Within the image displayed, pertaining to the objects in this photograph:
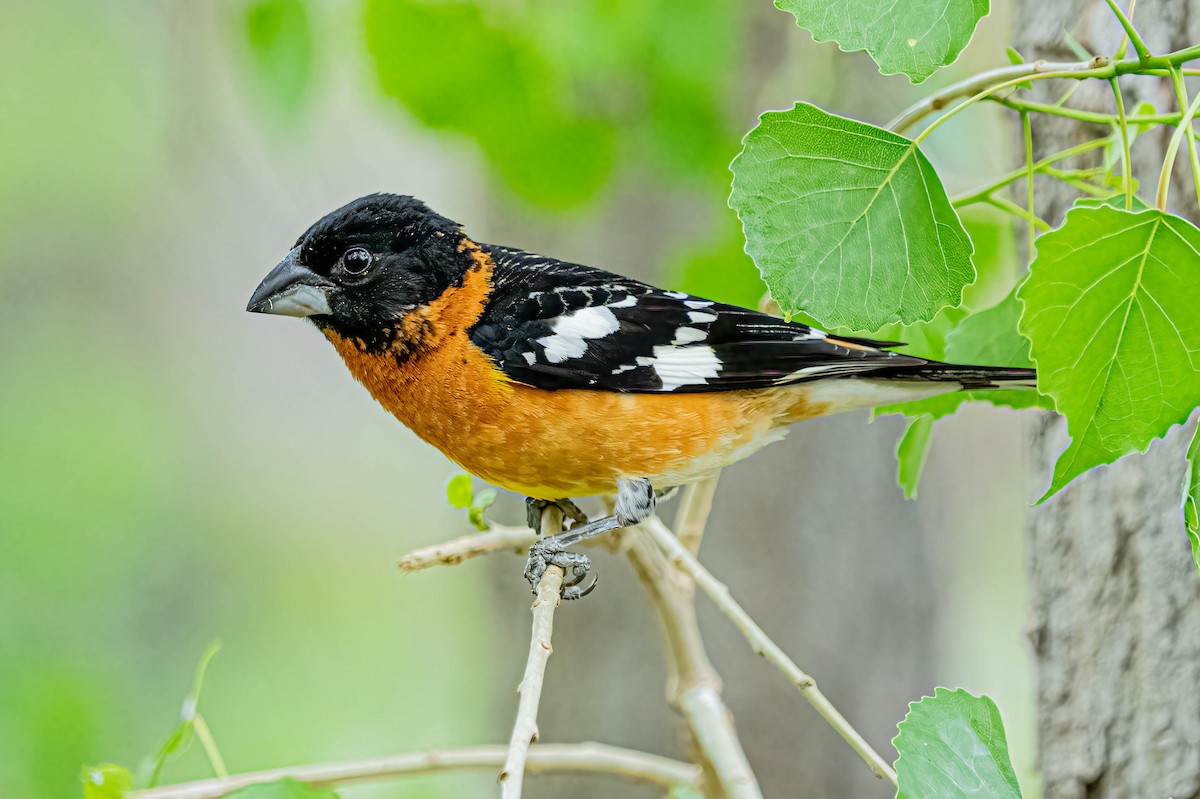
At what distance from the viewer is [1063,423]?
8.18 feet

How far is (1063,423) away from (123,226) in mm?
9569

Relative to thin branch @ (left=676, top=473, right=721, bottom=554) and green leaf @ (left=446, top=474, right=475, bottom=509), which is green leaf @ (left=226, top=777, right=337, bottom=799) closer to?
green leaf @ (left=446, top=474, right=475, bottom=509)

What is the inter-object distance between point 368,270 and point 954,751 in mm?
1367

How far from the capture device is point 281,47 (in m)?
2.81

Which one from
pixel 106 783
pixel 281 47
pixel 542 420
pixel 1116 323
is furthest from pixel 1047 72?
pixel 281 47

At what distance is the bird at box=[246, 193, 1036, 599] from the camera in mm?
1998

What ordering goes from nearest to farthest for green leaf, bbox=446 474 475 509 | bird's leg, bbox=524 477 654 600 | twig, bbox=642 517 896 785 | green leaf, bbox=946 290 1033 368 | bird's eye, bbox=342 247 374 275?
twig, bbox=642 517 896 785 < green leaf, bbox=946 290 1033 368 < green leaf, bbox=446 474 475 509 < bird's leg, bbox=524 477 654 600 < bird's eye, bbox=342 247 374 275

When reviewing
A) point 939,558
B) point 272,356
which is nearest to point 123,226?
point 272,356

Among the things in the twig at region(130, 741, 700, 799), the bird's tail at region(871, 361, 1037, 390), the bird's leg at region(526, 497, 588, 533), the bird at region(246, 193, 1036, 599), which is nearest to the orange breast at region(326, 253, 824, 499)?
the bird at region(246, 193, 1036, 599)

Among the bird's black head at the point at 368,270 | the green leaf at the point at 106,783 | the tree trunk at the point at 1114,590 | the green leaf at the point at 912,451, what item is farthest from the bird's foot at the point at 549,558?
the tree trunk at the point at 1114,590

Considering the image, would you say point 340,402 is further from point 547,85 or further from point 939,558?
point 547,85

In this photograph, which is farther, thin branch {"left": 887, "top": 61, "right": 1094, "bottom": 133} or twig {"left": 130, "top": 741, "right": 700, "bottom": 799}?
twig {"left": 130, "top": 741, "right": 700, "bottom": 799}

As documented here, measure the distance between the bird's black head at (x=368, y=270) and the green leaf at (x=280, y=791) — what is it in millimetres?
860

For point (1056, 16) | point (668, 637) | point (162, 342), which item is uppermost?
point (162, 342)
